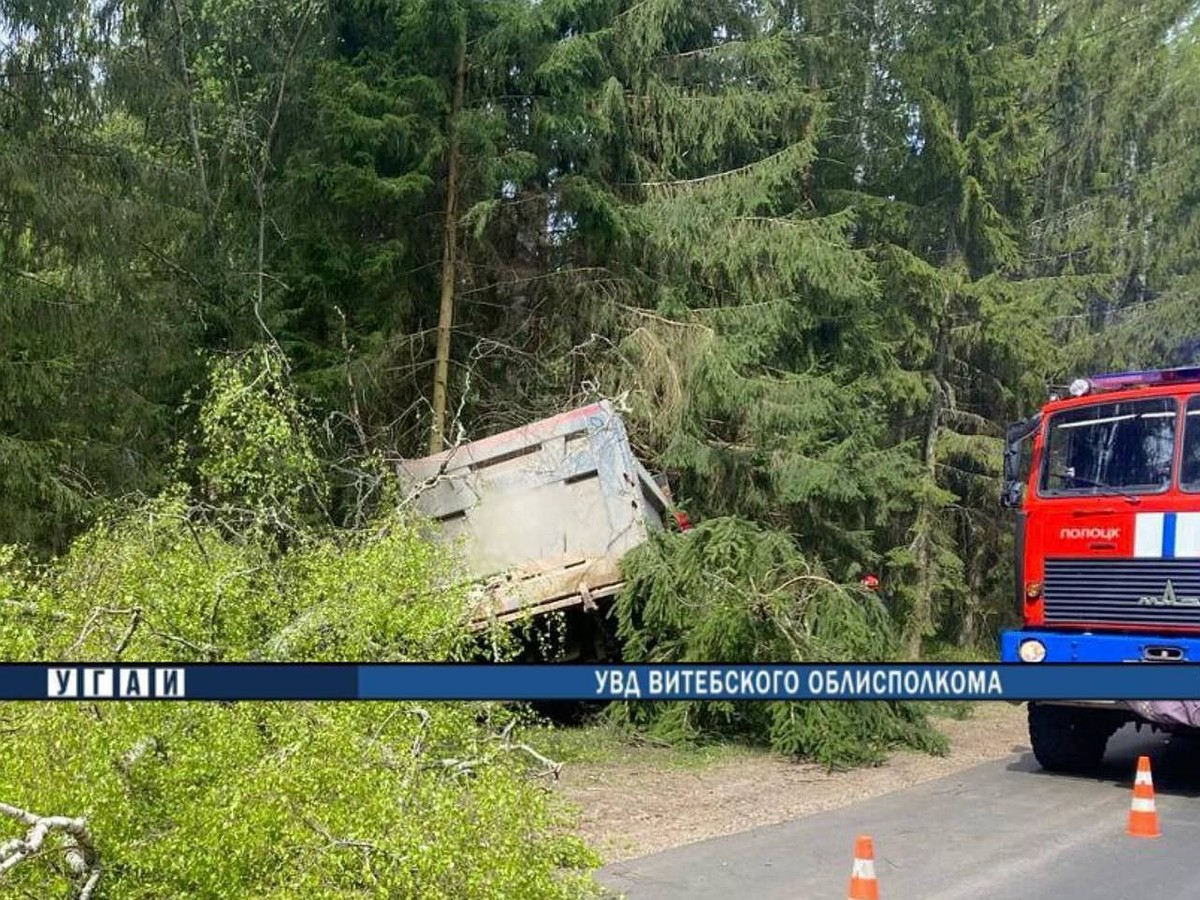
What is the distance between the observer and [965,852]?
7.67 metres

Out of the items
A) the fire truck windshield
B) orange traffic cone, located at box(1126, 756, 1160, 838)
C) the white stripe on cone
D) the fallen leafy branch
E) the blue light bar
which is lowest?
orange traffic cone, located at box(1126, 756, 1160, 838)

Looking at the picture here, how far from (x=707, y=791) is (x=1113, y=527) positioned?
3.52 m

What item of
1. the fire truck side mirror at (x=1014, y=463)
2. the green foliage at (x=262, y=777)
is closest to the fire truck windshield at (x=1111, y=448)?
the fire truck side mirror at (x=1014, y=463)

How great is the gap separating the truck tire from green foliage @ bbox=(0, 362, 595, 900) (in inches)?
234

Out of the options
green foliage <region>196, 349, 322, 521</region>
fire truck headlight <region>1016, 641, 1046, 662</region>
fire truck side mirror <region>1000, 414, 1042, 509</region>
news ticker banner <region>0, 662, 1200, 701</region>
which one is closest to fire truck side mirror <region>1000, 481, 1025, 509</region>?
fire truck side mirror <region>1000, 414, 1042, 509</region>

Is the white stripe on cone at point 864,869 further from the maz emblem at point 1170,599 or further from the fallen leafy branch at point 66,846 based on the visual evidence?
the maz emblem at point 1170,599

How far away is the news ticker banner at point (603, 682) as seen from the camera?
3.66 meters

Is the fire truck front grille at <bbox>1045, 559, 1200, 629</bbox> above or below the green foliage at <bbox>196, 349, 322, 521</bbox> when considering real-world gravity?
below

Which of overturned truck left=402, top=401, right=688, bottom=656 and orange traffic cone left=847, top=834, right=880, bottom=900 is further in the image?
overturned truck left=402, top=401, right=688, bottom=656

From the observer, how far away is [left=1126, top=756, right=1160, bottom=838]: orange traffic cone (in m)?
8.08

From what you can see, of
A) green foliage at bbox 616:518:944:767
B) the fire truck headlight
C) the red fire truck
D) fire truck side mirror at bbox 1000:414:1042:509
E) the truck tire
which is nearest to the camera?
the red fire truck

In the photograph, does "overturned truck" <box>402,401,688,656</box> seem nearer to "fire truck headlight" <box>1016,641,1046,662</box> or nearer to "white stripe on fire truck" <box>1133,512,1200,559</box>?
"fire truck headlight" <box>1016,641,1046,662</box>

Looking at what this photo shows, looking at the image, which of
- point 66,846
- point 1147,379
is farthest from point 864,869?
point 1147,379

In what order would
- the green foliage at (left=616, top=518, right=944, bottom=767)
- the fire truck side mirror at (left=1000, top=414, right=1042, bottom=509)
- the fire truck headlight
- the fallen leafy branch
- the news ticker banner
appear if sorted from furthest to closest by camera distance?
1. the green foliage at (left=616, top=518, right=944, bottom=767)
2. the fire truck side mirror at (left=1000, top=414, right=1042, bottom=509)
3. the fire truck headlight
4. the fallen leafy branch
5. the news ticker banner
